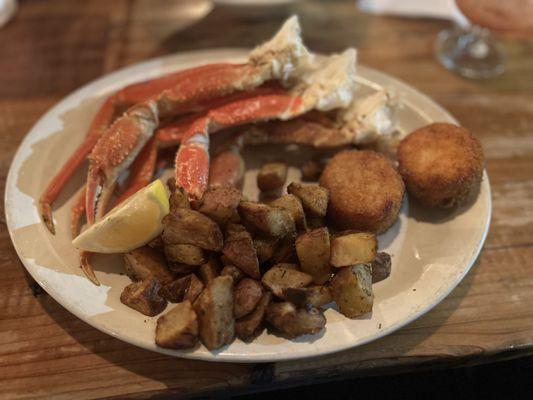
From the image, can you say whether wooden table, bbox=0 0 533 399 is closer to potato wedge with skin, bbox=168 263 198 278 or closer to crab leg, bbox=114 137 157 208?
potato wedge with skin, bbox=168 263 198 278

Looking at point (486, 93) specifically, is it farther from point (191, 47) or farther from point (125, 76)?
point (125, 76)

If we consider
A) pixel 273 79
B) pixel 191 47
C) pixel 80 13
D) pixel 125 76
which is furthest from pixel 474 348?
pixel 80 13

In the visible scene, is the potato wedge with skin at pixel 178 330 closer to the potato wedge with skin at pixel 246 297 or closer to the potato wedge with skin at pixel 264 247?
the potato wedge with skin at pixel 246 297

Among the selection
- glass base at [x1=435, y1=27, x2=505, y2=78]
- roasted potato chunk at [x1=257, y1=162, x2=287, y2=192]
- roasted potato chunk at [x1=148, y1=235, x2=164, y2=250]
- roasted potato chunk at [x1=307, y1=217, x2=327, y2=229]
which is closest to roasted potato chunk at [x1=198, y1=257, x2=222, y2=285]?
roasted potato chunk at [x1=148, y1=235, x2=164, y2=250]

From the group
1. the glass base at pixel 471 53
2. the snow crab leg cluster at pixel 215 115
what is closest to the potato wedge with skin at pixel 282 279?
the snow crab leg cluster at pixel 215 115

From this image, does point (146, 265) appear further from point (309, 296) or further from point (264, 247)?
point (309, 296)
